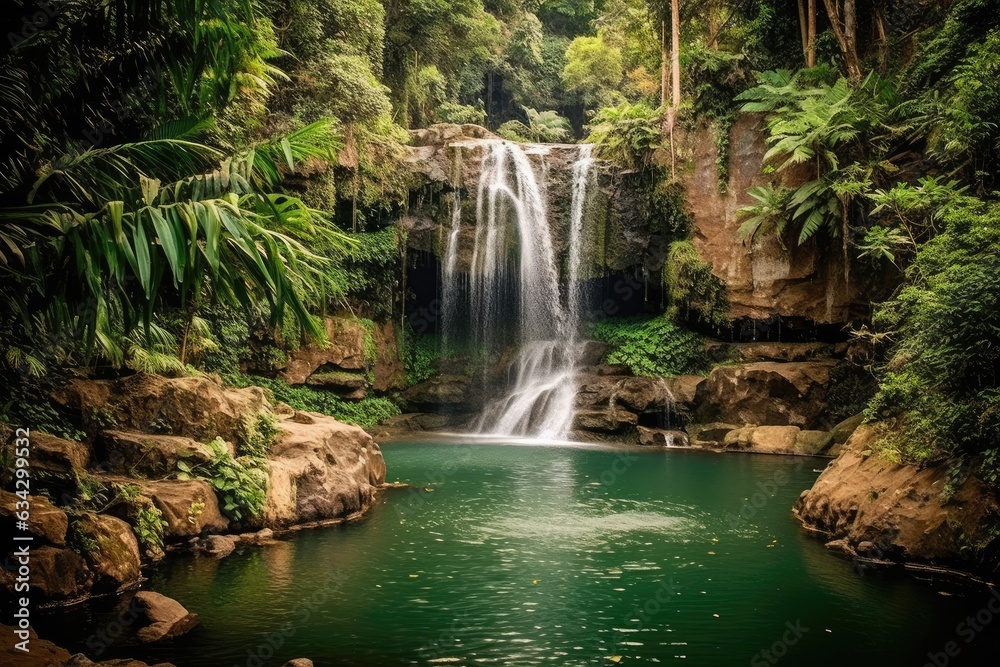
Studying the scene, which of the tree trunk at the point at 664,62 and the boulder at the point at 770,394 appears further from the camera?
the tree trunk at the point at 664,62

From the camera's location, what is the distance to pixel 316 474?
962cm

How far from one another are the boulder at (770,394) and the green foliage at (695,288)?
2.48 meters

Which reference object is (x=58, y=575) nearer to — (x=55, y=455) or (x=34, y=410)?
(x=55, y=455)

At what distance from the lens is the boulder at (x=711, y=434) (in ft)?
55.8

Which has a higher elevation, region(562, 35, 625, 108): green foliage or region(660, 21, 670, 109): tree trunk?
region(562, 35, 625, 108): green foliage

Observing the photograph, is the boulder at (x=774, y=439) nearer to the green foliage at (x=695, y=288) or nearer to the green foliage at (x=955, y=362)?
the green foliage at (x=695, y=288)

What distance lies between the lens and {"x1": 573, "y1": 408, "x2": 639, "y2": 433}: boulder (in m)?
17.7

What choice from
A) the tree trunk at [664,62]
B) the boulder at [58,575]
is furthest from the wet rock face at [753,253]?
the boulder at [58,575]

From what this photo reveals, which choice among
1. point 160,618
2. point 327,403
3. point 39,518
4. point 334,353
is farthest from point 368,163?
point 160,618

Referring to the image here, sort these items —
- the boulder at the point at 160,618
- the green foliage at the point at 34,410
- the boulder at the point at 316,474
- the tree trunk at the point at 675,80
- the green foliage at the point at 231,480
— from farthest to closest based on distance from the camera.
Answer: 1. the tree trunk at the point at 675,80
2. the boulder at the point at 316,474
3. the green foliage at the point at 231,480
4. the green foliage at the point at 34,410
5. the boulder at the point at 160,618

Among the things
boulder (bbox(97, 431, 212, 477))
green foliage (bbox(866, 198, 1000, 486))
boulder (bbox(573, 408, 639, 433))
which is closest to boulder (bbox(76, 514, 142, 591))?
boulder (bbox(97, 431, 212, 477))

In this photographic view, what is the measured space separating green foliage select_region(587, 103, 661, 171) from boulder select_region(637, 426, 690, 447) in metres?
7.64

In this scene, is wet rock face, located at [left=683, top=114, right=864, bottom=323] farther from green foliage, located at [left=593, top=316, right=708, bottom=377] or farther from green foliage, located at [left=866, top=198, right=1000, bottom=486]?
green foliage, located at [left=866, top=198, right=1000, bottom=486]

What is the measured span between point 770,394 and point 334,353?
1053 cm
